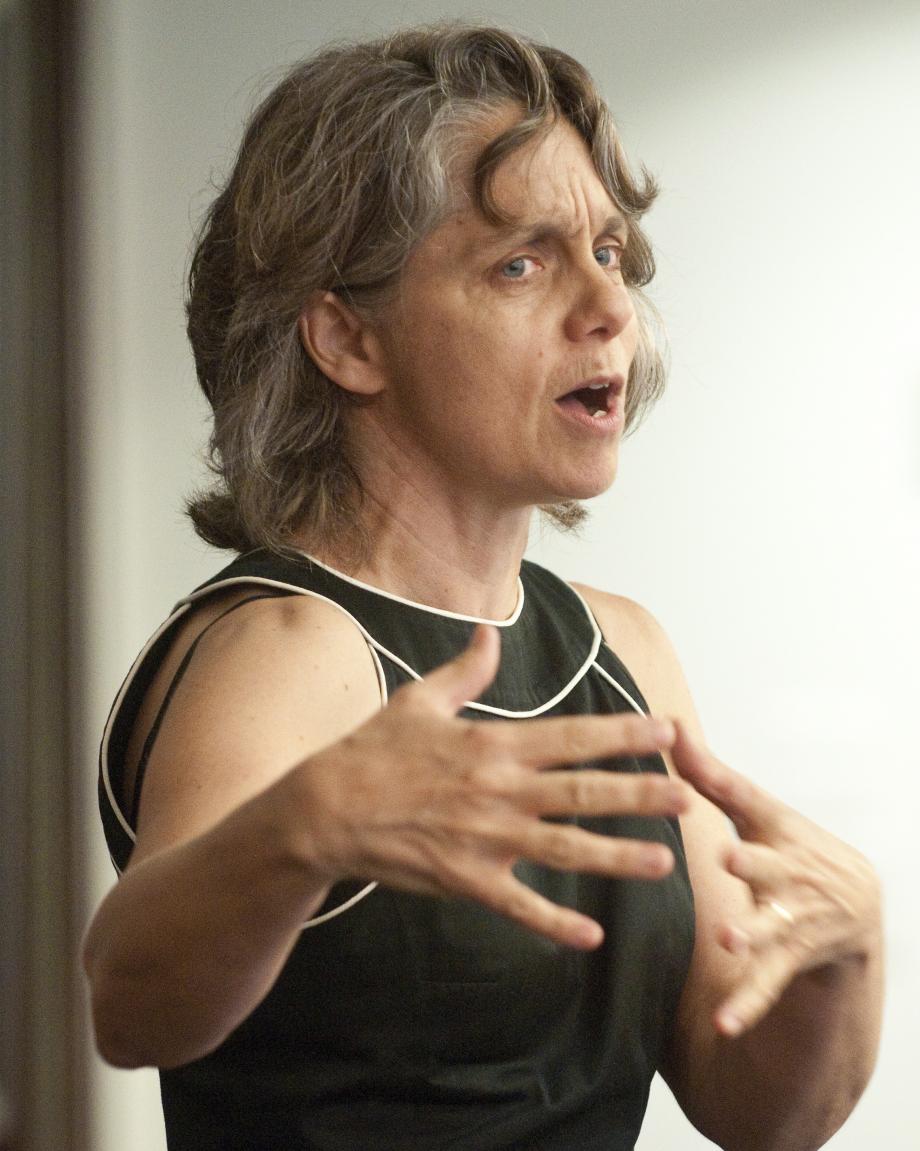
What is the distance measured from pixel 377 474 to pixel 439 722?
57cm

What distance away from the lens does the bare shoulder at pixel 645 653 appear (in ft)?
4.79

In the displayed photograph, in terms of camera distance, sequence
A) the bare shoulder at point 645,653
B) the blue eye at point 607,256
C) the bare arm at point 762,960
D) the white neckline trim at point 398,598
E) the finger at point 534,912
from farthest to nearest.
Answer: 1. the bare shoulder at point 645,653
2. the blue eye at point 607,256
3. the white neckline trim at point 398,598
4. the bare arm at point 762,960
5. the finger at point 534,912

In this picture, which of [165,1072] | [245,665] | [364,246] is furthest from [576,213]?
[165,1072]

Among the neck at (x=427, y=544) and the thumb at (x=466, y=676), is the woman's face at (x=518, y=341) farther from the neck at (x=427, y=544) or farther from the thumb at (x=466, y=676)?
the thumb at (x=466, y=676)

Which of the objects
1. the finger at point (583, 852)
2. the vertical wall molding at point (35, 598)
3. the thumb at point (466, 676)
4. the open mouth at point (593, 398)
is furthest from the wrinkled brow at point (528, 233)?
the vertical wall molding at point (35, 598)

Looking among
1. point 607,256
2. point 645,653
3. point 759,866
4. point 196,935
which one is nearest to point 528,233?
point 607,256

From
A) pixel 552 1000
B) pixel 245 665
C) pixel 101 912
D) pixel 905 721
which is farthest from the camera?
pixel 905 721

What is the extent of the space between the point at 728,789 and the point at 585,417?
40cm

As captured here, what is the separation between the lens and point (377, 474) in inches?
50.6

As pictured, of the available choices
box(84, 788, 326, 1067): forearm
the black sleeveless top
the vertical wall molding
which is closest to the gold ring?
the black sleeveless top

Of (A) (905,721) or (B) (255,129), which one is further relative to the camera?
(A) (905,721)

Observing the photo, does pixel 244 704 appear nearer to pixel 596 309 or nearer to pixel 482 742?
pixel 482 742

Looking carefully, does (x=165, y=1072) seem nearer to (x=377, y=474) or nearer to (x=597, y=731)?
(x=377, y=474)

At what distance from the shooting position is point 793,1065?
123cm
